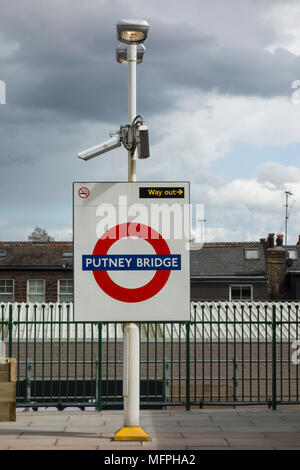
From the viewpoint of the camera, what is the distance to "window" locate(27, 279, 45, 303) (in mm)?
39969

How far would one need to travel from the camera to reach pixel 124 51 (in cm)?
786

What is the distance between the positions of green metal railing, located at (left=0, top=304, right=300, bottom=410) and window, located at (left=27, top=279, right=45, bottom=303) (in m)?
16.0

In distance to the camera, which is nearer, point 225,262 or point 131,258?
point 131,258

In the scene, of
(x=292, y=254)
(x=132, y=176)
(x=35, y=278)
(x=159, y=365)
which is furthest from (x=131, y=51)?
(x=292, y=254)

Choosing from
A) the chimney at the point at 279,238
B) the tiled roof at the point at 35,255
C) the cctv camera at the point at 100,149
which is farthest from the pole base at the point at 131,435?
the chimney at the point at 279,238

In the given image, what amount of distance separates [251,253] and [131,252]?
118 ft

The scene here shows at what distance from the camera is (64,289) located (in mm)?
40031

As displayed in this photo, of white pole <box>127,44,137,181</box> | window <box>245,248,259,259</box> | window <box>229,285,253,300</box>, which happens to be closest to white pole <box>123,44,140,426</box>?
white pole <box>127,44,137,181</box>

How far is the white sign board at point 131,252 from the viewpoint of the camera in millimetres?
7590

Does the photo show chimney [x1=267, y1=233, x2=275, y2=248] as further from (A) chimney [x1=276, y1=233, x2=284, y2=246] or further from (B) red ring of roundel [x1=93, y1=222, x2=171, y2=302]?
(B) red ring of roundel [x1=93, y1=222, x2=171, y2=302]

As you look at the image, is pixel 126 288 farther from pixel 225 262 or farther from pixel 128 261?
pixel 225 262

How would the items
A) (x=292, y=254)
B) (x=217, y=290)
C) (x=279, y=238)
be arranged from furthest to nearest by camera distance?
1. (x=292, y=254)
2. (x=279, y=238)
3. (x=217, y=290)

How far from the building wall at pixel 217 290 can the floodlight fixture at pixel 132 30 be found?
109 feet
